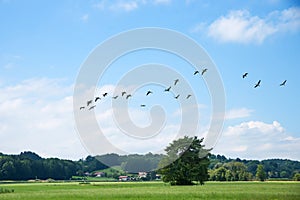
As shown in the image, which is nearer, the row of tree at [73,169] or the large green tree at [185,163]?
the large green tree at [185,163]

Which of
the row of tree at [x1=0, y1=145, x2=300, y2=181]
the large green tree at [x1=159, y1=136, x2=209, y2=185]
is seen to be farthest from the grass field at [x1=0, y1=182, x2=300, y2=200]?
the row of tree at [x1=0, y1=145, x2=300, y2=181]

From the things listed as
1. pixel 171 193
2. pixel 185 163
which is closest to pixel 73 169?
pixel 185 163

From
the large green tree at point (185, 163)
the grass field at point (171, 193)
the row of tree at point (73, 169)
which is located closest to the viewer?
the grass field at point (171, 193)

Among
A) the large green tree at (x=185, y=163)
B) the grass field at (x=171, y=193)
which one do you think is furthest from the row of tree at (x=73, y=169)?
the grass field at (x=171, y=193)

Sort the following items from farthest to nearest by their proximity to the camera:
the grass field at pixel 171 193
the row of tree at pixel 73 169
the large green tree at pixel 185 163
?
the row of tree at pixel 73 169 → the large green tree at pixel 185 163 → the grass field at pixel 171 193

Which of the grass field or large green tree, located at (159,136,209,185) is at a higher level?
large green tree, located at (159,136,209,185)

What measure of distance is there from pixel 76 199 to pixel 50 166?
74942mm

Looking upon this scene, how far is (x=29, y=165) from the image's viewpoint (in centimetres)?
9912

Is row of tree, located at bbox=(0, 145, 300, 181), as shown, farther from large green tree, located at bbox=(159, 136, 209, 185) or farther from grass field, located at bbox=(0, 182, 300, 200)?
grass field, located at bbox=(0, 182, 300, 200)

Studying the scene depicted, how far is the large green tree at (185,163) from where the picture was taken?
59969mm

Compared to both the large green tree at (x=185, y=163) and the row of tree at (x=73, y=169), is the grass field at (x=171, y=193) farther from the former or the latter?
the row of tree at (x=73, y=169)

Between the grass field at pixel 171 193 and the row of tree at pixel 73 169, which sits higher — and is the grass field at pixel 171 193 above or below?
below

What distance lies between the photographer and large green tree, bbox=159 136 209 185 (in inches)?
2361

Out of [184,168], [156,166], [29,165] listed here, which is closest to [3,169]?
[29,165]
